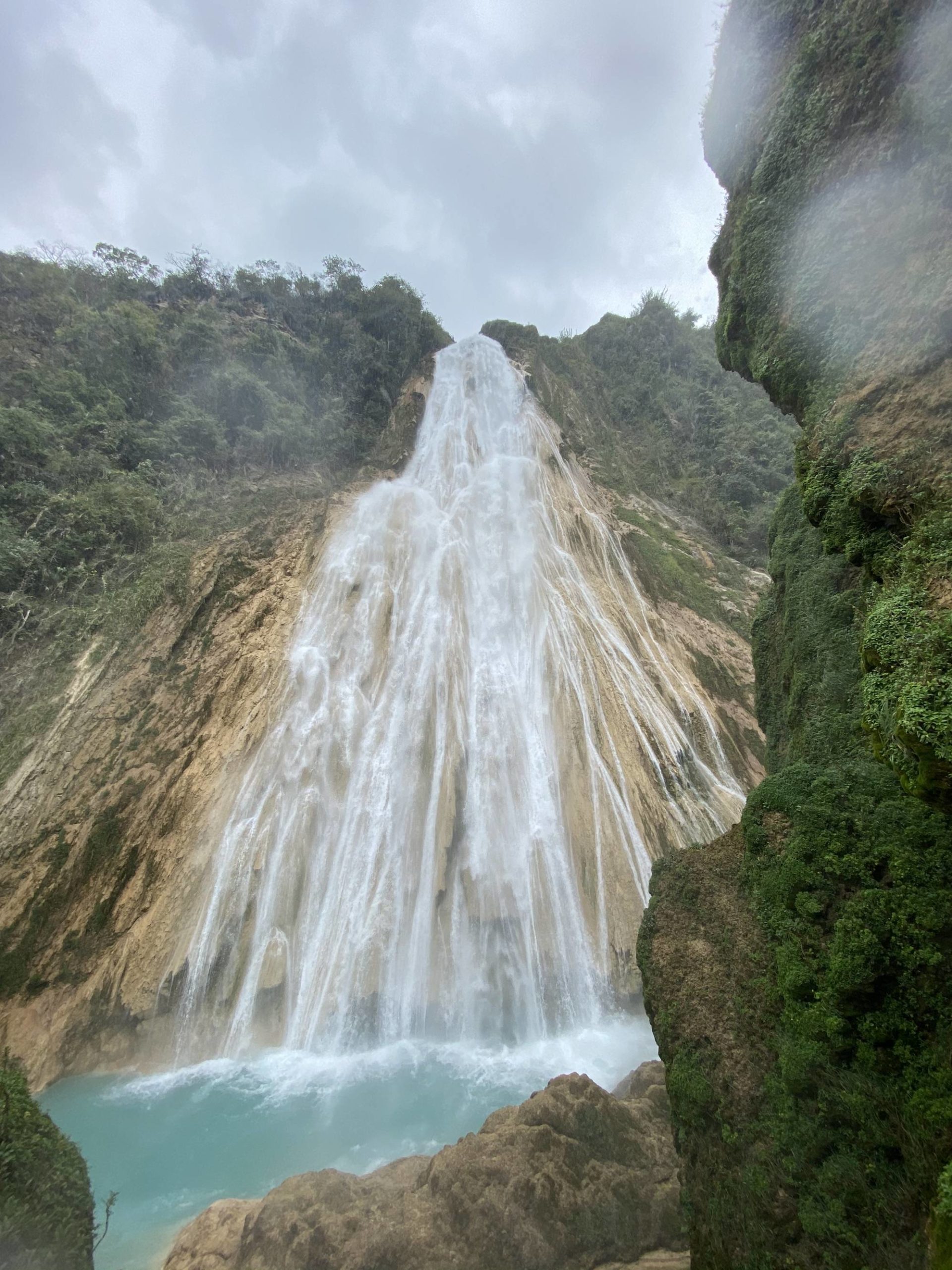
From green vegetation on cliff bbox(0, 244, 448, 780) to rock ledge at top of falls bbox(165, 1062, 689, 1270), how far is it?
1145cm

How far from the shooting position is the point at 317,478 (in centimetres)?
2620

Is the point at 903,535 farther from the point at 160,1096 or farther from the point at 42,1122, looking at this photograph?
the point at 160,1096

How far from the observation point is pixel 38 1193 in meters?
5.28

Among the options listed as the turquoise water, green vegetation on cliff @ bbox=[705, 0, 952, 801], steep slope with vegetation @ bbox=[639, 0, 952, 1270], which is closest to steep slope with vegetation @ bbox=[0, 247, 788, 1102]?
the turquoise water

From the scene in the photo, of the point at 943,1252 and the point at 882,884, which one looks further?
the point at 882,884

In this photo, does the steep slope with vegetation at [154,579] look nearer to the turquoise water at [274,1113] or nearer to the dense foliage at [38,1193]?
the turquoise water at [274,1113]

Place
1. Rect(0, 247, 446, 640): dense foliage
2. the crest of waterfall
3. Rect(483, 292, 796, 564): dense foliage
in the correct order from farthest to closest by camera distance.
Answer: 1. Rect(483, 292, 796, 564): dense foliage
2. Rect(0, 247, 446, 640): dense foliage
3. the crest of waterfall

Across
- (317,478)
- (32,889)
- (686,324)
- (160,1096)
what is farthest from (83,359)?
(686,324)

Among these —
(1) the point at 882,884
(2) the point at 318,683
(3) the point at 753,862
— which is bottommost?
(1) the point at 882,884

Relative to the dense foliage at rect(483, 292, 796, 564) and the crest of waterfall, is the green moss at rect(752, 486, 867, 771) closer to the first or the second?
the crest of waterfall

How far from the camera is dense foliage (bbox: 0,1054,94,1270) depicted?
4.97m

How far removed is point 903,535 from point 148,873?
1568 cm

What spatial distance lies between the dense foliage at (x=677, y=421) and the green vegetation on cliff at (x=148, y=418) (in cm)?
1151

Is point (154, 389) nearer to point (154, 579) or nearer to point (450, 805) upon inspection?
point (154, 579)
